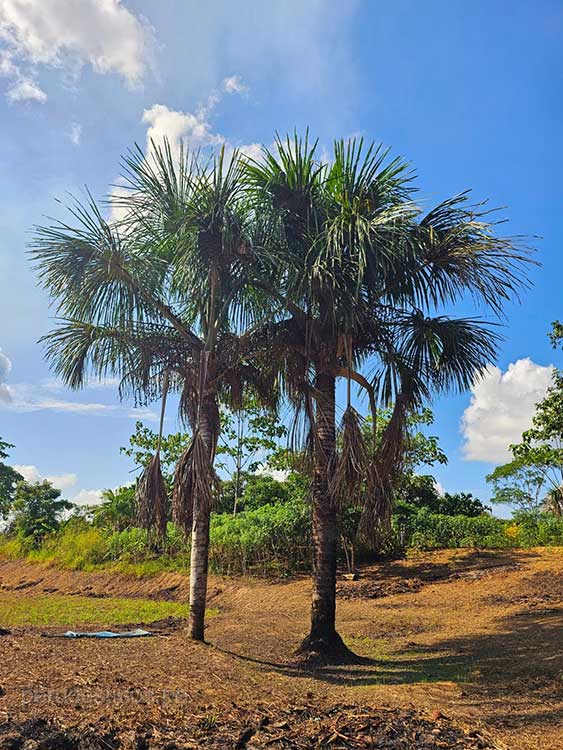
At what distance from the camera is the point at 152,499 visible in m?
8.43

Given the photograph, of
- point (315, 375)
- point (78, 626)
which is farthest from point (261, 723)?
point (78, 626)

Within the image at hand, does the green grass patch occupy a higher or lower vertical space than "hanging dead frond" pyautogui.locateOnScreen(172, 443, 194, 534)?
lower

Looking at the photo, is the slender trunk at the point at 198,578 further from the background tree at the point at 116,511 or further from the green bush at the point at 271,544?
the background tree at the point at 116,511

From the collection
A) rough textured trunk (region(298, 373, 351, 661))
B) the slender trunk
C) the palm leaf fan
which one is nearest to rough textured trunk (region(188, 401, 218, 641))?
the slender trunk

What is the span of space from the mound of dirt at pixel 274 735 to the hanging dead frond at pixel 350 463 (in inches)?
127

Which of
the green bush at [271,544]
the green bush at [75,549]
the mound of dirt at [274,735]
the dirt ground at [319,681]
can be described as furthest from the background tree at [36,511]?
the mound of dirt at [274,735]

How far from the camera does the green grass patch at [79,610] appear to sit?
39.2 ft

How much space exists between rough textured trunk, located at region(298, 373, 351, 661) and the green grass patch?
15.8ft

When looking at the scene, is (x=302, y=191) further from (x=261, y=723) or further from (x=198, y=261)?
(x=261, y=723)

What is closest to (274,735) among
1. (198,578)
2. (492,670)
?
(492,670)

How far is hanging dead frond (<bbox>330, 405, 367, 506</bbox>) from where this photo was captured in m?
7.91

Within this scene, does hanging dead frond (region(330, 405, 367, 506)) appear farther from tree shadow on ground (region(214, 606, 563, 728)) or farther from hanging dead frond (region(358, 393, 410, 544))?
tree shadow on ground (region(214, 606, 563, 728))

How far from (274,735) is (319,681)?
271 centimetres

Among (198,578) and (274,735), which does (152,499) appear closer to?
(198,578)
